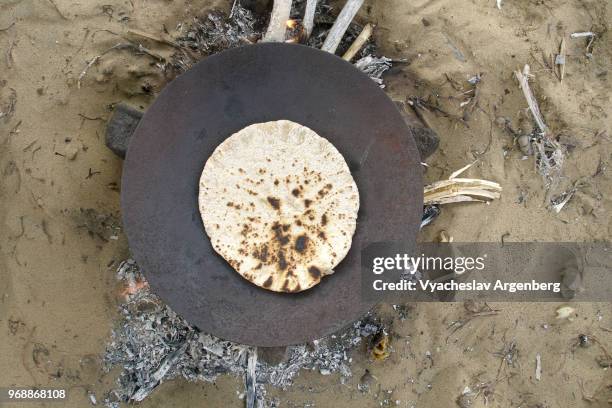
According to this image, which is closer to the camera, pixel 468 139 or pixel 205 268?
pixel 205 268

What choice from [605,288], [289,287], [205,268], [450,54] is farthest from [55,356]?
[605,288]

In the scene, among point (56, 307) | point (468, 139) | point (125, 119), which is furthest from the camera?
point (468, 139)

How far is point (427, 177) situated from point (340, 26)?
5.05ft

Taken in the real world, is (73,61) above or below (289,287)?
above

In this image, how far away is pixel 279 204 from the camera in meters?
3.02

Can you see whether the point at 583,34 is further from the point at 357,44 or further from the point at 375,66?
the point at 357,44

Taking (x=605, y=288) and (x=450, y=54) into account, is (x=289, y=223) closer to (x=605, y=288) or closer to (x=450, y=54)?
(x=450, y=54)

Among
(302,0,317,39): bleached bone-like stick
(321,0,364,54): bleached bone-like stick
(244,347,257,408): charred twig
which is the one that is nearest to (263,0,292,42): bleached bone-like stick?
(302,0,317,39): bleached bone-like stick

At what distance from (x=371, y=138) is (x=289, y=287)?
1.07 m

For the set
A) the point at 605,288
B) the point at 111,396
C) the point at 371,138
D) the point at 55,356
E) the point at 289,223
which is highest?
the point at 371,138

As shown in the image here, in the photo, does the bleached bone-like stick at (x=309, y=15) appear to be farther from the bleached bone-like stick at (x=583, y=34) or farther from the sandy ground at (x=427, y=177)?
the bleached bone-like stick at (x=583, y=34)

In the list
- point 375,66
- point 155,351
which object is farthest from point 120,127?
point 375,66

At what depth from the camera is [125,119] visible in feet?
12.0

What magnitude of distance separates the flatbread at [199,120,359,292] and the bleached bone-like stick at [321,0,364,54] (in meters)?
1.36
